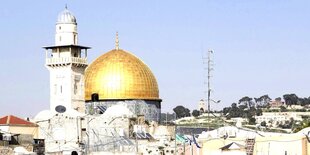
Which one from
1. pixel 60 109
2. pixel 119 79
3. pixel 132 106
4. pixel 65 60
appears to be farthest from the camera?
pixel 119 79

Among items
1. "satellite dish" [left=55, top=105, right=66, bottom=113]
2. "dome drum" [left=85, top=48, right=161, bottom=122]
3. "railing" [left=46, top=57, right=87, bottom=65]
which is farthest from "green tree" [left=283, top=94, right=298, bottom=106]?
"satellite dish" [left=55, top=105, right=66, bottom=113]

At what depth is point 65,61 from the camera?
2158 inches

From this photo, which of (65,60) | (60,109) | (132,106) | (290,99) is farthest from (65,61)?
(290,99)

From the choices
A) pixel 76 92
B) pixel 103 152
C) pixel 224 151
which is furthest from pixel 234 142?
pixel 76 92

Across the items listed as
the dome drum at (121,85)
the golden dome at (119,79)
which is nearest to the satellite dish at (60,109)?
the dome drum at (121,85)

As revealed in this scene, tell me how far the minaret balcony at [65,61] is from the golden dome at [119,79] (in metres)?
3.60

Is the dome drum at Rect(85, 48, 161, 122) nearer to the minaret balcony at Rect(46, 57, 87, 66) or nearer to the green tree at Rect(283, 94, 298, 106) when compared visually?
the minaret balcony at Rect(46, 57, 87, 66)

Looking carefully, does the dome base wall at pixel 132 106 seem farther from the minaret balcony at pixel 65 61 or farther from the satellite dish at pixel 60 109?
the satellite dish at pixel 60 109

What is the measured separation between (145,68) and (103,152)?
15.5 m

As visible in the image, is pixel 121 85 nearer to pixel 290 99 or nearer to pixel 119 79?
pixel 119 79

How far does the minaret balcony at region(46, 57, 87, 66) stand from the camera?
54706 mm

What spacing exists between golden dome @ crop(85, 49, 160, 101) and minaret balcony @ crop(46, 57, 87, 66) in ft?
11.8

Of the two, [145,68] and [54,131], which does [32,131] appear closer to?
[54,131]

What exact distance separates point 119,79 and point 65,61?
205 inches
